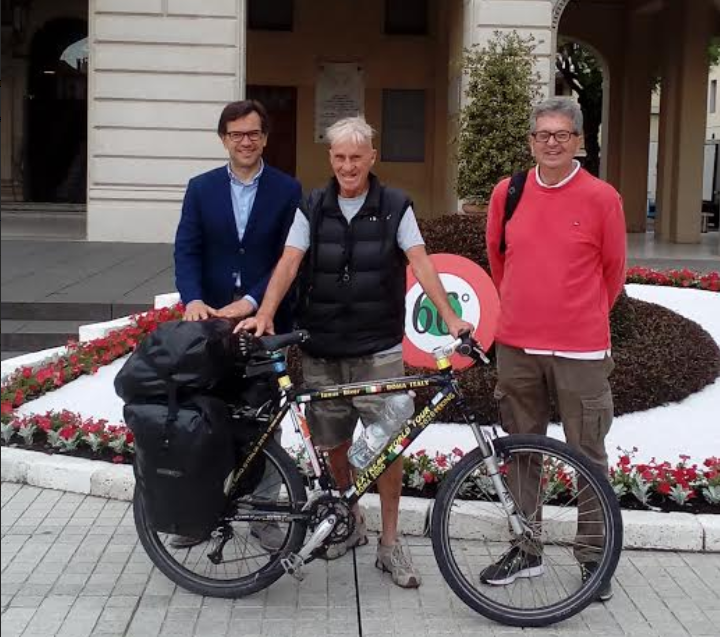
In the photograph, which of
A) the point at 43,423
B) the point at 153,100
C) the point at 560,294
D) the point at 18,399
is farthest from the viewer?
the point at 153,100

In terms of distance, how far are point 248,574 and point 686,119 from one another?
18300 mm

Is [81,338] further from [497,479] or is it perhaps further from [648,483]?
[497,479]

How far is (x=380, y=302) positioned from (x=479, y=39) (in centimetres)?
1317

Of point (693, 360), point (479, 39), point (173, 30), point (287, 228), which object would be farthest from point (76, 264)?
point (287, 228)

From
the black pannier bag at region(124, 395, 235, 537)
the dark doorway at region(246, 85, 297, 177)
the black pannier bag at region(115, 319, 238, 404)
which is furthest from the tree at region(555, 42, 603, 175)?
the black pannier bag at region(124, 395, 235, 537)

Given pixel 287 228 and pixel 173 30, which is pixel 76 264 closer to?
pixel 173 30

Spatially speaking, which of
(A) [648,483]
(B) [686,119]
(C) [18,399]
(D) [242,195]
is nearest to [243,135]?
Result: (D) [242,195]

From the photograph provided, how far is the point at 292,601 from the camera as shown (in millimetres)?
4453

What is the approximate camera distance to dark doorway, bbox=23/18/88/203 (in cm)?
Answer: 2480

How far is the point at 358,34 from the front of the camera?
21.8 m

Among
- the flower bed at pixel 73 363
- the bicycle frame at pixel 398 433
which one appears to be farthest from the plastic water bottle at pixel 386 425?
the flower bed at pixel 73 363

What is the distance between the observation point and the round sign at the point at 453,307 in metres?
7.05

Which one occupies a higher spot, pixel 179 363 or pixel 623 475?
pixel 179 363

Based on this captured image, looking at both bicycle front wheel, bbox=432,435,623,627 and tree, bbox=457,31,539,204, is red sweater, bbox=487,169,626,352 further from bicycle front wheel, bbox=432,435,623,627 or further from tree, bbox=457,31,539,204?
tree, bbox=457,31,539,204
